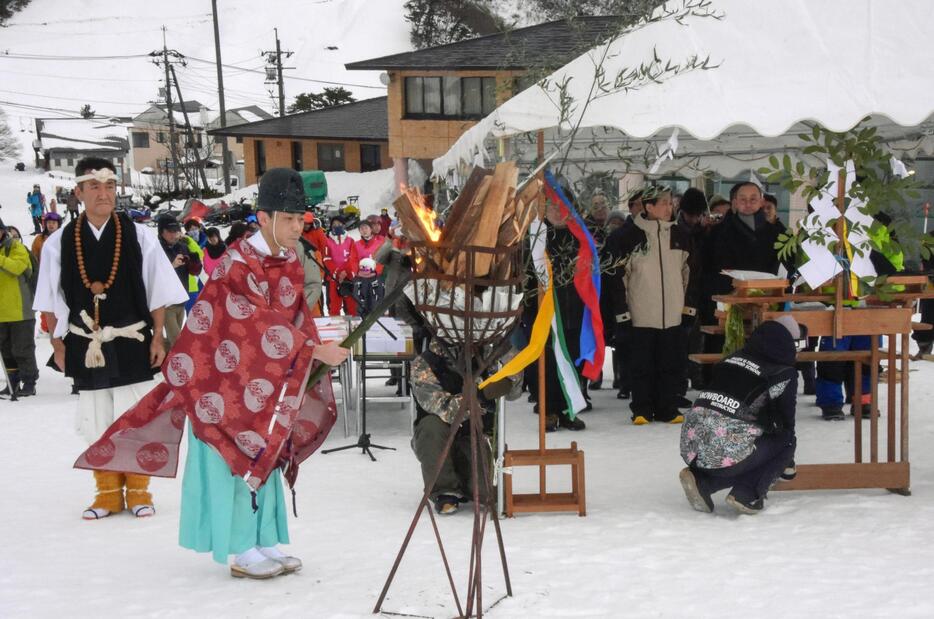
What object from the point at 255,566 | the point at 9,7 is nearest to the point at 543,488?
the point at 255,566

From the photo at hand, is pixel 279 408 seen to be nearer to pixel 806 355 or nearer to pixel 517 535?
pixel 517 535

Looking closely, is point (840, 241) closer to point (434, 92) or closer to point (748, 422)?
point (748, 422)

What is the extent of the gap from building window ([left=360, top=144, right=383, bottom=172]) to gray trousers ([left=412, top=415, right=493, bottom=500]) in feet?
124

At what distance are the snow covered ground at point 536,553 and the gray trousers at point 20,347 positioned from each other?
347cm

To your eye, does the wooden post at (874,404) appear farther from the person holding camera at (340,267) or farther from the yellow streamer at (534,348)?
the person holding camera at (340,267)

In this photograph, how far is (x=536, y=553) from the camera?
4.63 m

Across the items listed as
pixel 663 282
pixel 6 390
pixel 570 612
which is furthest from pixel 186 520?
pixel 6 390

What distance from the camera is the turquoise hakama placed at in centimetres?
406

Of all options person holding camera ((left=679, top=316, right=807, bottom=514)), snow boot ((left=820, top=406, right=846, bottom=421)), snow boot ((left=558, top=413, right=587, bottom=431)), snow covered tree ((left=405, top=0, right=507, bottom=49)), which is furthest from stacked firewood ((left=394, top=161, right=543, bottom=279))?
Answer: snow covered tree ((left=405, top=0, right=507, bottom=49))

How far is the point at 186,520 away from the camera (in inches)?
162

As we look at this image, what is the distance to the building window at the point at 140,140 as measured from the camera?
79938 mm

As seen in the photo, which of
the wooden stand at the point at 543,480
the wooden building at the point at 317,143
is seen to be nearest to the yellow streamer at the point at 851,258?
the wooden stand at the point at 543,480

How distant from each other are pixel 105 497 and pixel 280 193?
2391 mm

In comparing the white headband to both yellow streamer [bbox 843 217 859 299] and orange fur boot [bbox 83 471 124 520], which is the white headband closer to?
orange fur boot [bbox 83 471 124 520]
